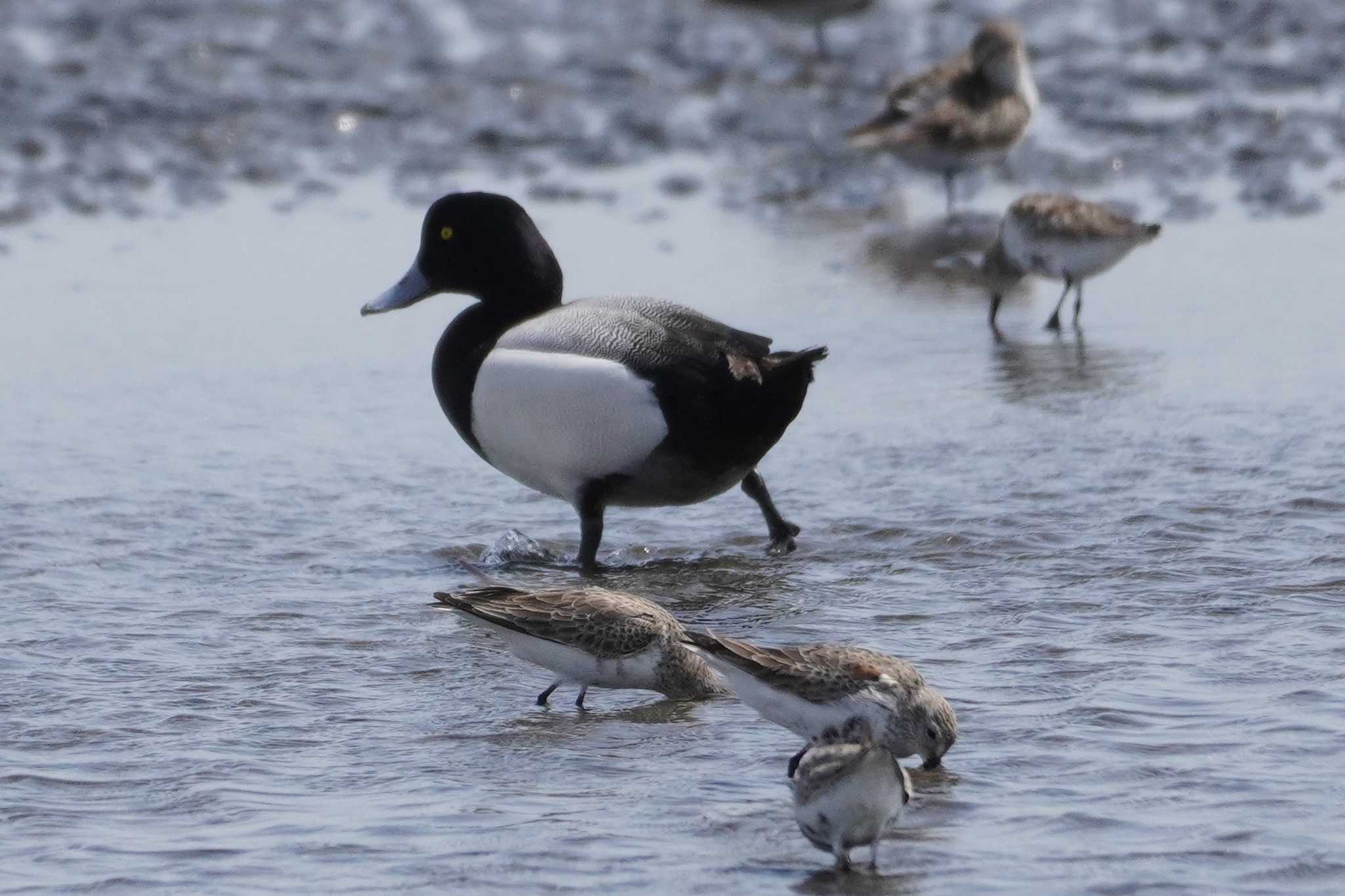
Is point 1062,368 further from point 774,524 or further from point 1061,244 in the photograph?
point 774,524

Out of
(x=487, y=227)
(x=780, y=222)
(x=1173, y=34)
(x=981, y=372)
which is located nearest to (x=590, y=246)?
(x=780, y=222)

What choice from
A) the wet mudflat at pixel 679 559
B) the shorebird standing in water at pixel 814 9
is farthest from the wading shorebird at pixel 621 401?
the shorebird standing in water at pixel 814 9

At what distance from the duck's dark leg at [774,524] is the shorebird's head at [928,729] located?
90.4 inches

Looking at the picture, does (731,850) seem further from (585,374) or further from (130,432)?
(130,432)

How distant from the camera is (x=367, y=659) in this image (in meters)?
6.33

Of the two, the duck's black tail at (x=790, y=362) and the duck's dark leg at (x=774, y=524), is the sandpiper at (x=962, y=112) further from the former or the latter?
the duck's black tail at (x=790, y=362)

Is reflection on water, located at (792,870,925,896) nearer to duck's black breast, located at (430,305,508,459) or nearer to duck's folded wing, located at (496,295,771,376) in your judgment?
duck's folded wing, located at (496,295,771,376)

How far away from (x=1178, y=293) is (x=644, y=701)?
19.7ft

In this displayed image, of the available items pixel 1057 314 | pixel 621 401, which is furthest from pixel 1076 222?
pixel 621 401

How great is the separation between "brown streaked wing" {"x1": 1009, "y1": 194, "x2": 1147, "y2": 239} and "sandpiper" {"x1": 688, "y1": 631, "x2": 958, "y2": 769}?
5885 mm

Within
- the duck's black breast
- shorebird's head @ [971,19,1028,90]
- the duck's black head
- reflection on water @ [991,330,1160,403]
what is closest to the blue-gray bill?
the duck's black head

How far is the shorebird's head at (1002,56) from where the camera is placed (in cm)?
1444

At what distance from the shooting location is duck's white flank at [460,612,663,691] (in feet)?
19.2

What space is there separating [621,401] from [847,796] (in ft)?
10.1
